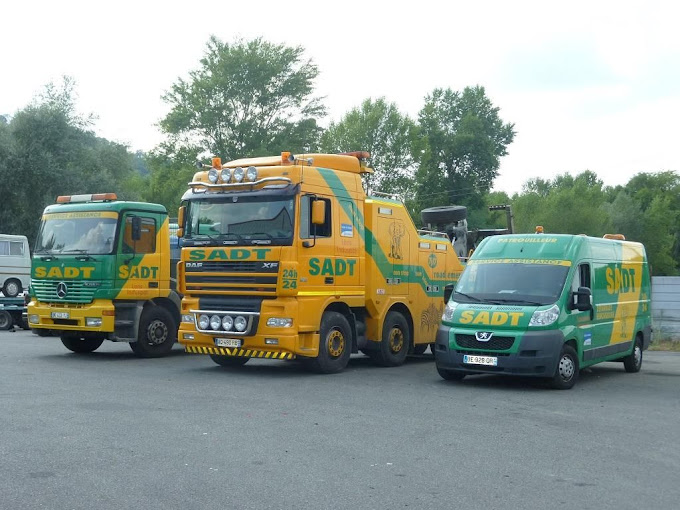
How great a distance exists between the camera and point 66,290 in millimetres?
16359

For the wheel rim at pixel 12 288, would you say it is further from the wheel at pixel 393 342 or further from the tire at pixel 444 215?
the wheel at pixel 393 342

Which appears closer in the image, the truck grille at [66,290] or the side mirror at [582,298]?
the side mirror at [582,298]

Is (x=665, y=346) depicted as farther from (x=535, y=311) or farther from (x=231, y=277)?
(x=231, y=277)

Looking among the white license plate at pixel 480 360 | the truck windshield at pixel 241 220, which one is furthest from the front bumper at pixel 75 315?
the white license plate at pixel 480 360

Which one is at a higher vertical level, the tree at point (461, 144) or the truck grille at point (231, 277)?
the tree at point (461, 144)

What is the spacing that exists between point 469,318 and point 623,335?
12.1ft

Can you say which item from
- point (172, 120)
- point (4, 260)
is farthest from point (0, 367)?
point (172, 120)

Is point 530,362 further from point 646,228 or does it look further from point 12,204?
point 646,228

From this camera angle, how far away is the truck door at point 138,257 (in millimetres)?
16359

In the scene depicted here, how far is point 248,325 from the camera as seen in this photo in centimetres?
1358

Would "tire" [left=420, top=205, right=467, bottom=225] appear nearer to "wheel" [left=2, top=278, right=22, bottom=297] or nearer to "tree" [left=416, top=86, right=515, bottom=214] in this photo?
"wheel" [left=2, top=278, right=22, bottom=297]

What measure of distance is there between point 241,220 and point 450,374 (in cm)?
410

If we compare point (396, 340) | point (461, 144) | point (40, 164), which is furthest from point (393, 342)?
point (461, 144)

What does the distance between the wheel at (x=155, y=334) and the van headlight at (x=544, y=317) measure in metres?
7.88
